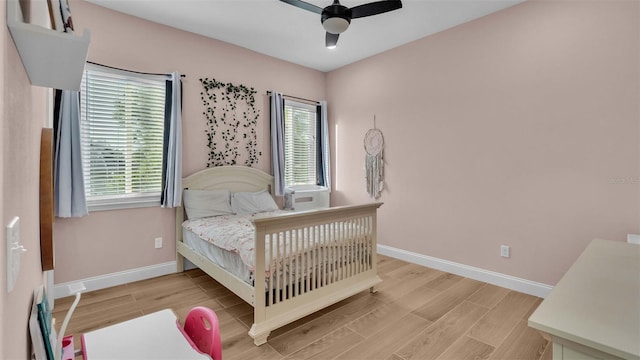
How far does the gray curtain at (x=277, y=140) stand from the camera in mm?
4223

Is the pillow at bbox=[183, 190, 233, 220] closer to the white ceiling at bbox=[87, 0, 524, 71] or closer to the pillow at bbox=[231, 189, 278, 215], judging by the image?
the pillow at bbox=[231, 189, 278, 215]

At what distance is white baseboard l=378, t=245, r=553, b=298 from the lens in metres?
2.92

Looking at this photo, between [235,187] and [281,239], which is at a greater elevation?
[235,187]

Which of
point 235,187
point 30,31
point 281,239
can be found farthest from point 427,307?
point 30,31

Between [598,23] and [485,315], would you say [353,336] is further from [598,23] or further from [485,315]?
[598,23]

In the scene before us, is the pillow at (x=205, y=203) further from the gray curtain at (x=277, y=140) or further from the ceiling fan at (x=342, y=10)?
the ceiling fan at (x=342, y=10)

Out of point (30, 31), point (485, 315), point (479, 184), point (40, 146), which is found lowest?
point (485, 315)

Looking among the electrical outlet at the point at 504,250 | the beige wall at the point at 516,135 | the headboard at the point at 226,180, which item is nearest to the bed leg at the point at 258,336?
the headboard at the point at 226,180

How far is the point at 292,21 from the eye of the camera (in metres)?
3.31

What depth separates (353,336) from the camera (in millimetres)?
Answer: 2217

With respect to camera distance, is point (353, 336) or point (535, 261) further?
point (535, 261)

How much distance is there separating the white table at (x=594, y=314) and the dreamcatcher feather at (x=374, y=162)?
298cm

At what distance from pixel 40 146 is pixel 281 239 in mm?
1586

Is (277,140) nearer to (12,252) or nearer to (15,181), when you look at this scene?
(15,181)
